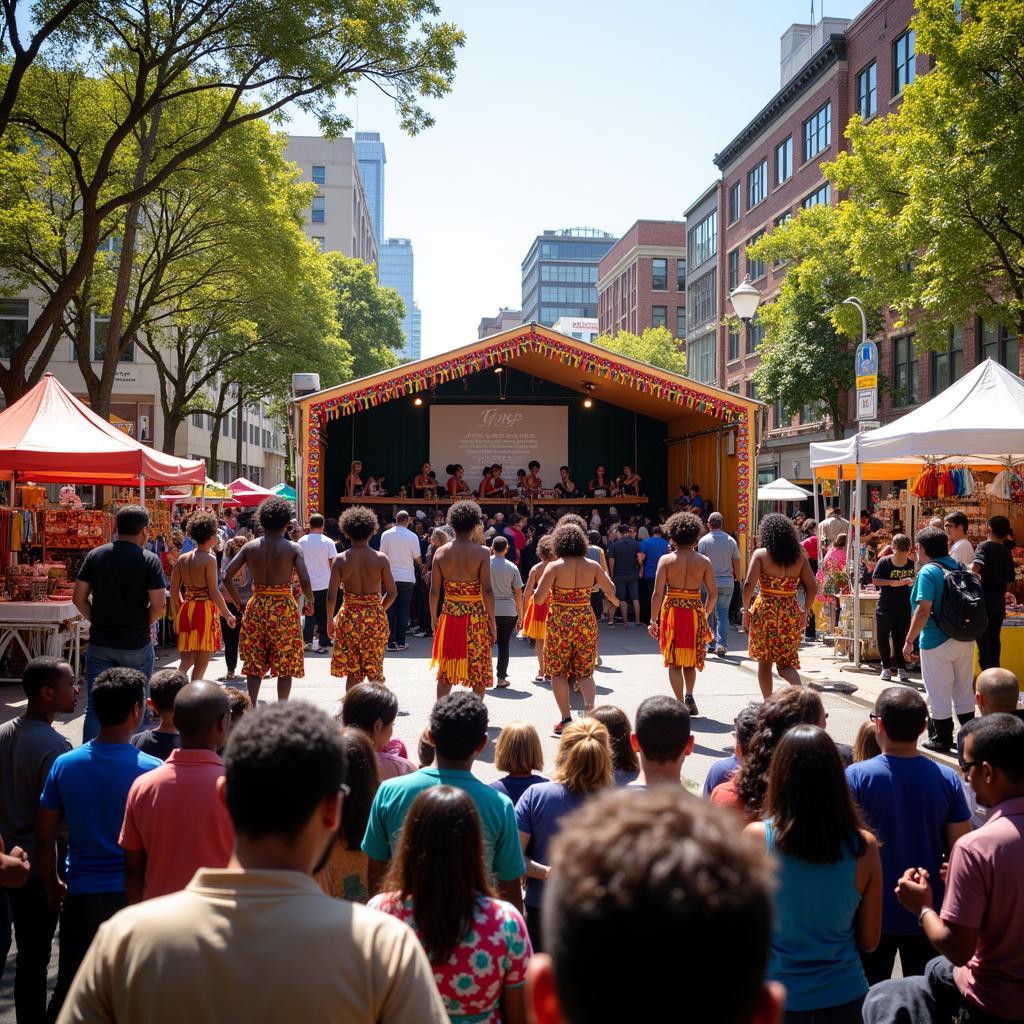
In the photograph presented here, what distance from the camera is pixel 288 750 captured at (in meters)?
1.75

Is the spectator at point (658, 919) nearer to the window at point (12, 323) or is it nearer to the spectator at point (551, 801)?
the spectator at point (551, 801)

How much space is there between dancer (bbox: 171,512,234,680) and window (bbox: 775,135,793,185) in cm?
3495

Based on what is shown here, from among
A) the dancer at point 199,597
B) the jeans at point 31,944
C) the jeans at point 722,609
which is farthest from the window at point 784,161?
the jeans at point 31,944

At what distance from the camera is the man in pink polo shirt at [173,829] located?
2.87 meters

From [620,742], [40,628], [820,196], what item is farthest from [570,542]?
[820,196]

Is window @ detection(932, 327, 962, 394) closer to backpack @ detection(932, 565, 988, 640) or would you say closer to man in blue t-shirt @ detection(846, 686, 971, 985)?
backpack @ detection(932, 565, 988, 640)

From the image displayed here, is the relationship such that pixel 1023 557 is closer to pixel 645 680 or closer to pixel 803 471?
pixel 645 680

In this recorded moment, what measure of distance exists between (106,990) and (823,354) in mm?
31492

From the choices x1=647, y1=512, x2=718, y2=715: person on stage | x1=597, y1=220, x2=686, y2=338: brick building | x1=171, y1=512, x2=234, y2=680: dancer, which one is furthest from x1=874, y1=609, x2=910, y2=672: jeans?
x1=597, y1=220, x2=686, y2=338: brick building

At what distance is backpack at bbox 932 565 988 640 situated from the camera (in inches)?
296

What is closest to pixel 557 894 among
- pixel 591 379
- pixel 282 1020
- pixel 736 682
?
pixel 282 1020

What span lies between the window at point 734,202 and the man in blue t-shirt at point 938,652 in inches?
1597

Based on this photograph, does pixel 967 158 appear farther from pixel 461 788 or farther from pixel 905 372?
pixel 461 788

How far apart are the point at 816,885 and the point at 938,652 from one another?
5714 mm
